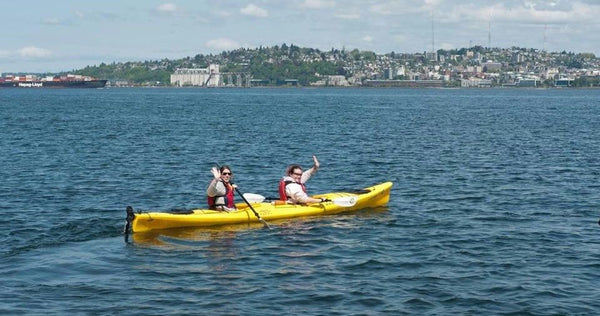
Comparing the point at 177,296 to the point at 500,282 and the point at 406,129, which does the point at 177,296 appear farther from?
the point at 406,129

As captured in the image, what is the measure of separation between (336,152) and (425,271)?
100 ft

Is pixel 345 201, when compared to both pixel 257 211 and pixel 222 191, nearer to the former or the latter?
pixel 257 211

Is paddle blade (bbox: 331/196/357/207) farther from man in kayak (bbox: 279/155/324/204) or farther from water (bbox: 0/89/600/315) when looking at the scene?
man in kayak (bbox: 279/155/324/204)

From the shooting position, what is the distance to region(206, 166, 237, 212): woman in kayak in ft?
81.0

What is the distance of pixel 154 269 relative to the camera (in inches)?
791

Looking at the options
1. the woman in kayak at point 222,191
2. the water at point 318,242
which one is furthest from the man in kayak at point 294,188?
the woman in kayak at point 222,191

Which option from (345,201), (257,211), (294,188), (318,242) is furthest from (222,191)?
(345,201)

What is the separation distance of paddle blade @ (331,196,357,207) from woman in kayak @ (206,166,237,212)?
3.74m

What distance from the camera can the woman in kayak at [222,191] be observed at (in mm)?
24703

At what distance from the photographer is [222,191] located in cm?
2503

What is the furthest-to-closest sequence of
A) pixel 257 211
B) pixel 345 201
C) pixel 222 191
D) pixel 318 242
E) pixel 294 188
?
pixel 345 201 < pixel 294 188 < pixel 257 211 < pixel 222 191 < pixel 318 242

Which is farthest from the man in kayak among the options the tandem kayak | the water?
the water

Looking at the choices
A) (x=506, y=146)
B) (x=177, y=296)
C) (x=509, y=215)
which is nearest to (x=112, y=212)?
(x=177, y=296)

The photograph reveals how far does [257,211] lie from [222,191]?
4.30 ft
